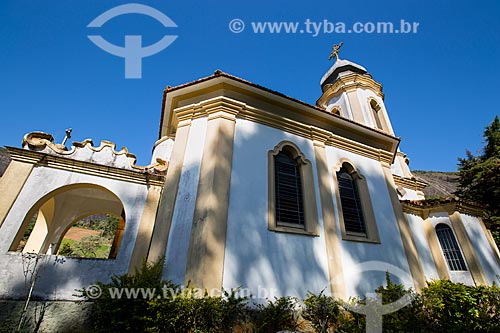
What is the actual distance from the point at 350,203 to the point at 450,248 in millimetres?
5961

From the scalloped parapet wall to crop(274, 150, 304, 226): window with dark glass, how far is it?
394cm

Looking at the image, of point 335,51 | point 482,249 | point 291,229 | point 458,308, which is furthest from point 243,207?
point 335,51

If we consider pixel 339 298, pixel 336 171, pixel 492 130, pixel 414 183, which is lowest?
pixel 339 298

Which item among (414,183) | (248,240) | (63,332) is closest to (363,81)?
(414,183)

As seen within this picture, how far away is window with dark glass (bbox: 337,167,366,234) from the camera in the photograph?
25.4 ft

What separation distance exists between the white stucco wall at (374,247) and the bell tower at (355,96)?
6.60 m

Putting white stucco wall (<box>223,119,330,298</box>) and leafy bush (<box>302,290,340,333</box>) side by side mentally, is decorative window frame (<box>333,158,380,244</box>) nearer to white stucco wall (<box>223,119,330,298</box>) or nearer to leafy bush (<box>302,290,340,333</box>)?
white stucco wall (<box>223,119,330,298</box>)

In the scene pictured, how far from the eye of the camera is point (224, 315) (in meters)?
4.45

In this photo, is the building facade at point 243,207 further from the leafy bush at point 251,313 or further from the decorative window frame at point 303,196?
the leafy bush at point 251,313

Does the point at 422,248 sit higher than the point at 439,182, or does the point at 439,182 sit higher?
the point at 439,182

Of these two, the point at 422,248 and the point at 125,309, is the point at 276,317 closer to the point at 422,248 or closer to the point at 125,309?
the point at 125,309

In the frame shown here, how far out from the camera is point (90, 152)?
7.44 meters

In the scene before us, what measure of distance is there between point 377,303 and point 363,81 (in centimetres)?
1552

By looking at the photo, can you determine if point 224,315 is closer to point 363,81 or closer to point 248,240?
Result: point 248,240
